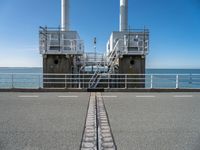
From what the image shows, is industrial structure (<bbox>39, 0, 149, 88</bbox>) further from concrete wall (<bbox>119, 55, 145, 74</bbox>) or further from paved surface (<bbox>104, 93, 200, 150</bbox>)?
paved surface (<bbox>104, 93, 200, 150</bbox>)

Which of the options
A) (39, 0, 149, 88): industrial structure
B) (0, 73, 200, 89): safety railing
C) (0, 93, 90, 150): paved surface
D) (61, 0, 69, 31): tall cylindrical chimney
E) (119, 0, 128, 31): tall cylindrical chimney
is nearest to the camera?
(0, 93, 90, 150): paved surface

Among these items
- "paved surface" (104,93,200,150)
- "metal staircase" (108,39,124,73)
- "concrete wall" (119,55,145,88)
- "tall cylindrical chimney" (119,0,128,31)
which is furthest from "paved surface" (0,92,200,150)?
"tall cylindrical chimney" (119,0,128,31)

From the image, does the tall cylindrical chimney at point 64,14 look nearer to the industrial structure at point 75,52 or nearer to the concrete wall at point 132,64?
the industrial structure at point 75,52

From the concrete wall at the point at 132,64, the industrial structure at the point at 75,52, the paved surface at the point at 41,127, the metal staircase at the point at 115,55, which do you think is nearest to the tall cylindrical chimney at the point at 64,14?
the industrial structure at the point at 75,52

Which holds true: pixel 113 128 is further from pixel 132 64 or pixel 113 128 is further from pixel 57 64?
pixel 132 64

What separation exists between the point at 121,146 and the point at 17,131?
7.98 feet

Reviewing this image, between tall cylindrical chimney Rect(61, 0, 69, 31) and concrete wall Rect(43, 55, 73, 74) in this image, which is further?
tall cylindrical chimney Rect(61, 0, 69, 31)

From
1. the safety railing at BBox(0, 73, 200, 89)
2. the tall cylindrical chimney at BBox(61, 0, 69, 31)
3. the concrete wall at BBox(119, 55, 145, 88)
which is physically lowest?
the safety railing at BBox(0, 73, 200, 89)

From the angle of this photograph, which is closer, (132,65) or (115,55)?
(132,65)

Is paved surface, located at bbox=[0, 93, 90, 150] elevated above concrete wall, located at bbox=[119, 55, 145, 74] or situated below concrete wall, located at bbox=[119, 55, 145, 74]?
below

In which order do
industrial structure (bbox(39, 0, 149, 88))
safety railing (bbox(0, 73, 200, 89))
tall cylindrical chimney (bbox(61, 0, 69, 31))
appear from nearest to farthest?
safety railing (bbox(0, 73, 200, 89))
industrial structure (bbox(39, 0, 149, 88))
tall cylindrical chimney (bbox(61, 0, 69, 31))

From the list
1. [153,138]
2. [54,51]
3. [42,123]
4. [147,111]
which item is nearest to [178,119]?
[147,111]

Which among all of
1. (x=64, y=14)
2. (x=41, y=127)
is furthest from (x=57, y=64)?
(x=41, y=127)

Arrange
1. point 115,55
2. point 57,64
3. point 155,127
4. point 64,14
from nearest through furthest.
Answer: point 155,127 < point 57,64 < point 115,55 < point 64,14
